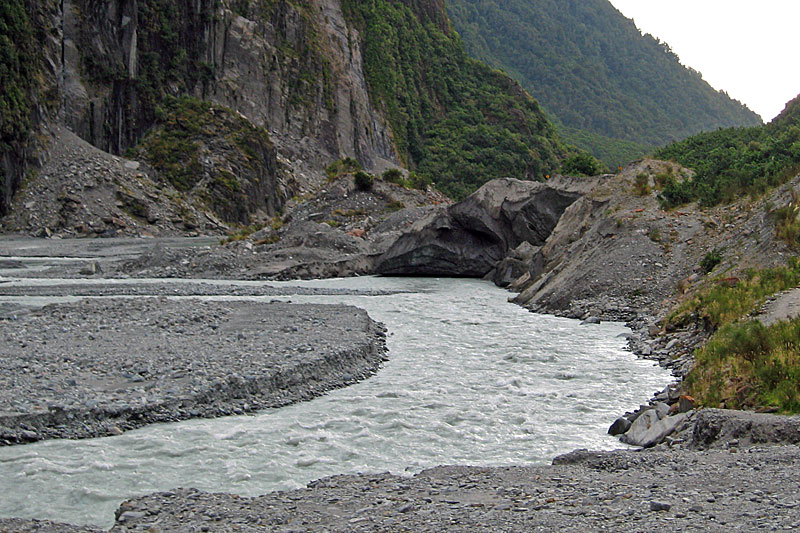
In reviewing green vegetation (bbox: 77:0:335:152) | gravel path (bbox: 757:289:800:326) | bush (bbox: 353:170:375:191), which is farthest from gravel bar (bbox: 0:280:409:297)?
green vegetation (bbox: 77:0:335:152)

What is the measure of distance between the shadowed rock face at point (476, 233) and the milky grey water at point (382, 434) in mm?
21229

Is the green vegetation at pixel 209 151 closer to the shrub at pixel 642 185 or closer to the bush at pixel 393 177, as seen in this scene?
the bush at pixel 393 177

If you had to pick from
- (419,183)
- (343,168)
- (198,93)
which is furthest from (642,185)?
(198,93)

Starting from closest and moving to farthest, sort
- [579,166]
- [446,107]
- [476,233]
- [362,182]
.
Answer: [476,233] → [579,166] → [362,182] → [446,107]

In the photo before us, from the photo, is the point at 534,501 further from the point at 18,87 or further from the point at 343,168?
the point at 18,87

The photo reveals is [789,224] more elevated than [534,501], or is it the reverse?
[789,224]

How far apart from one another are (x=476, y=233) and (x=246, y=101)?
74.7 meters

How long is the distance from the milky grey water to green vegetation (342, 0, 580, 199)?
104368 millimetres

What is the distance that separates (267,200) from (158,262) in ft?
181

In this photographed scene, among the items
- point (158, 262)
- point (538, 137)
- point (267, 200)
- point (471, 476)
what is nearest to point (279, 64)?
point (267, 200)

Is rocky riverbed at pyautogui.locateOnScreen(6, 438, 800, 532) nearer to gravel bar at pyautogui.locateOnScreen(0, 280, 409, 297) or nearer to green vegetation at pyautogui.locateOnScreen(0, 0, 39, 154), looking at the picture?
gravel bar at pyautogui.locateOnScreen(0, 280, 409, 297)

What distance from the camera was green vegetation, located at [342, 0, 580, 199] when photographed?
133000 millimetres

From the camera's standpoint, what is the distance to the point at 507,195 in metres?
41.4

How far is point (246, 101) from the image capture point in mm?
109000
